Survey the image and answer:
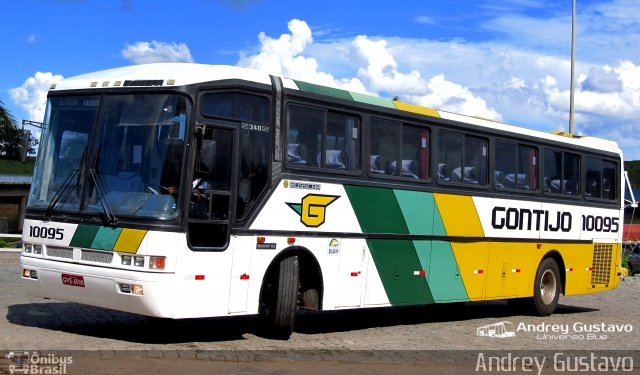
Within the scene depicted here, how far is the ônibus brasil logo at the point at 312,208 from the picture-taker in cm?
1176

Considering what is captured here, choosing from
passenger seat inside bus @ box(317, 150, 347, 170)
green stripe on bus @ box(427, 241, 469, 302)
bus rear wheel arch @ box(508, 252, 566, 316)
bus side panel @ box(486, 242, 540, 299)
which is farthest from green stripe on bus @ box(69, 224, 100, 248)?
bus rear wheel arch @ box(508, 252, 566, 316)

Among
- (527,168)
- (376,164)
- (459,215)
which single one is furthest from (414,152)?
(527,168)

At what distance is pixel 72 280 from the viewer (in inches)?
414

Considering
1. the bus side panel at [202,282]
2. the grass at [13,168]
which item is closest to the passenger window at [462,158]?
the bus side panel at [202,282]

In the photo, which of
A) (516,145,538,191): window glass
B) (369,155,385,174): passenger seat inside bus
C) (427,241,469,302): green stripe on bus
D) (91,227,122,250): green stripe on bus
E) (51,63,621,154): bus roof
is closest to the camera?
(91,227,122,250): green stripe on bus

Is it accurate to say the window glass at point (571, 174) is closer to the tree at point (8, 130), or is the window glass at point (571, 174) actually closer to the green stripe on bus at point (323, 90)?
the green stripe on bus at point (323, 90)

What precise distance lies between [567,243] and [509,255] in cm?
223

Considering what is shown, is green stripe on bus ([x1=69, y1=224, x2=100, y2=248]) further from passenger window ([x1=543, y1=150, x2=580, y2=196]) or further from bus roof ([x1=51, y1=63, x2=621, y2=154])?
passenger window ([x1=543, y1=150, x2=580, y2=196])

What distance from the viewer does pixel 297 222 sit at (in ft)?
38.3

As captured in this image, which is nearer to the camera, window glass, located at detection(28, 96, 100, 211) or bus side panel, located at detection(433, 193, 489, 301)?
window glass, located at detection(28, 96, 100, 211)

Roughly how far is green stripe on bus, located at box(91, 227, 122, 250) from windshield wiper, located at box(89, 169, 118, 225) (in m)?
0.11

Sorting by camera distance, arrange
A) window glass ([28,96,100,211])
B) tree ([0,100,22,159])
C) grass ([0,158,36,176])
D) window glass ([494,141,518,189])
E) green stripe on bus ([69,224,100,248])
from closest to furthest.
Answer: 1. green stripe on bus ([69,224,100,248])
2. window glass ([28,96,100,211])
3. window glass ([494,141,518,189])
4. tree ([0,100,22,159])
5. grass ([0,158,36,176])

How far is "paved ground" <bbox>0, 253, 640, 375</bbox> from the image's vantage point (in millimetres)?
9570

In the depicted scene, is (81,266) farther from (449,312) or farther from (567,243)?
(567,243)
